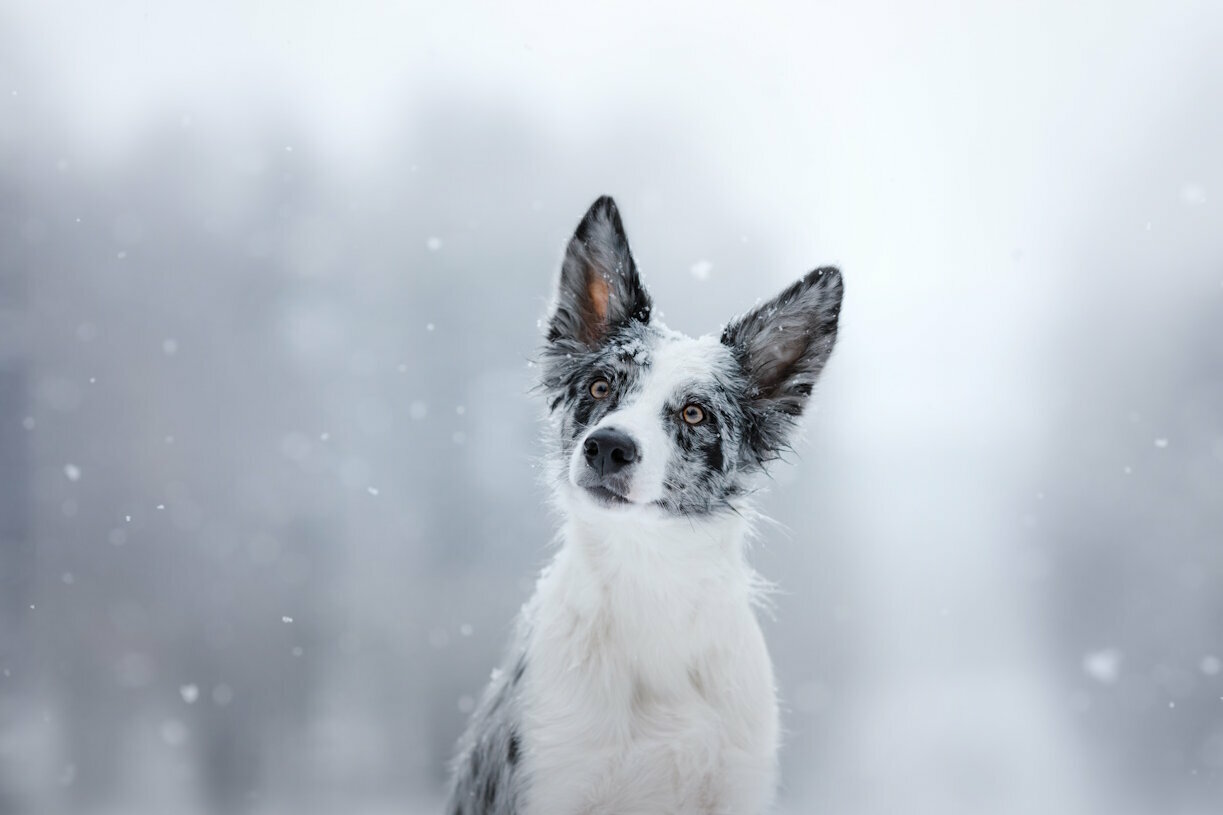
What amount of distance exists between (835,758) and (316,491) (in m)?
3.60

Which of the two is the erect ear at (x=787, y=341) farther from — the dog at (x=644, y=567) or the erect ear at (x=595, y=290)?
the erect ear at (x=595, y=290)

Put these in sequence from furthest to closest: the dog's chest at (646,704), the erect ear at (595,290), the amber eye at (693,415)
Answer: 1. the erect ear at (595,290)
2. the amber eye at (693,415)
3. the dog's chest at (646,704)

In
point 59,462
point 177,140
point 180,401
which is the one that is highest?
point 177,140

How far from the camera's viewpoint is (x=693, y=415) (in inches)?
112

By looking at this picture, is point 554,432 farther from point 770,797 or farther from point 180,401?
point 180,401

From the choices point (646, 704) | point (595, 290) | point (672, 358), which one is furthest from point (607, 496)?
point (595, 290)

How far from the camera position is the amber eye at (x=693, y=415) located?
2830 millimetres

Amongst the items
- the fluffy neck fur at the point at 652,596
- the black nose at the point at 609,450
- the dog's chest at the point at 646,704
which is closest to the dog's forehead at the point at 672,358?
the black nose at the point at 609,450

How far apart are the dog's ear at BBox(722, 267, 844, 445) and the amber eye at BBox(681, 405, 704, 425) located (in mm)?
257

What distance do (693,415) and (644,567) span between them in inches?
19.1

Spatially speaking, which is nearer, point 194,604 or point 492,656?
point 492,656

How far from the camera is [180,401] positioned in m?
5.97

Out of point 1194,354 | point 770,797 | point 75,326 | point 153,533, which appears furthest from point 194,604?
point 1194,354

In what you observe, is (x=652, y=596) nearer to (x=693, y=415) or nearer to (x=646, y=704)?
(x=646, y=704)
